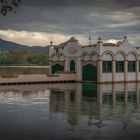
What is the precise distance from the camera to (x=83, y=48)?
65750mm

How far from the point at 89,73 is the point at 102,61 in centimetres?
378

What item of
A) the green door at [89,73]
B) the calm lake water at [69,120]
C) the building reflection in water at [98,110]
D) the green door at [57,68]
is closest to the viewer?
the calm lake water at [69,120]

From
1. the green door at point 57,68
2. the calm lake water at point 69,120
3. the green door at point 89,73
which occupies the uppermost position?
the green door at point 57,68

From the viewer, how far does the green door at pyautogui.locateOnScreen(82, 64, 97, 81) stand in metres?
62.8

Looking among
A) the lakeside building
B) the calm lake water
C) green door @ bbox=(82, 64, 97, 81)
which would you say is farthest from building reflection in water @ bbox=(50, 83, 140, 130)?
green door @ bbox=(82, 64, 97, 81)

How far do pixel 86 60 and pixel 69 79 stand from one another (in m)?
4.73

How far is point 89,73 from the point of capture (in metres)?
64.1

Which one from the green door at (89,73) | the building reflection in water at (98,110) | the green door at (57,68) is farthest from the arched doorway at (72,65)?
the building reflection in water at (98,110)

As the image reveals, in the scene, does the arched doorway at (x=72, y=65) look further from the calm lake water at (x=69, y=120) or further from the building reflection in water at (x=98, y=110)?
the calm lake water at (x=69, y=120)

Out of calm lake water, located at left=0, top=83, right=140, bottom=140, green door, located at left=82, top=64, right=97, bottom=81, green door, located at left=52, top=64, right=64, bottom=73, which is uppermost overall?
green door, located at left=52, top=64, right=64, bottom=73

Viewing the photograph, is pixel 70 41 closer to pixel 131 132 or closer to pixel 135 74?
pixel 135 74

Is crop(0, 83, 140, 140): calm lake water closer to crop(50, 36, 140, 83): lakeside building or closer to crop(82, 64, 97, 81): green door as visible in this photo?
crop(50, 36, 140, 83): lakeside building

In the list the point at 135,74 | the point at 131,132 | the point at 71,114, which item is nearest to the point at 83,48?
the point at 135,74

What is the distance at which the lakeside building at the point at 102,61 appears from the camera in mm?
61953
